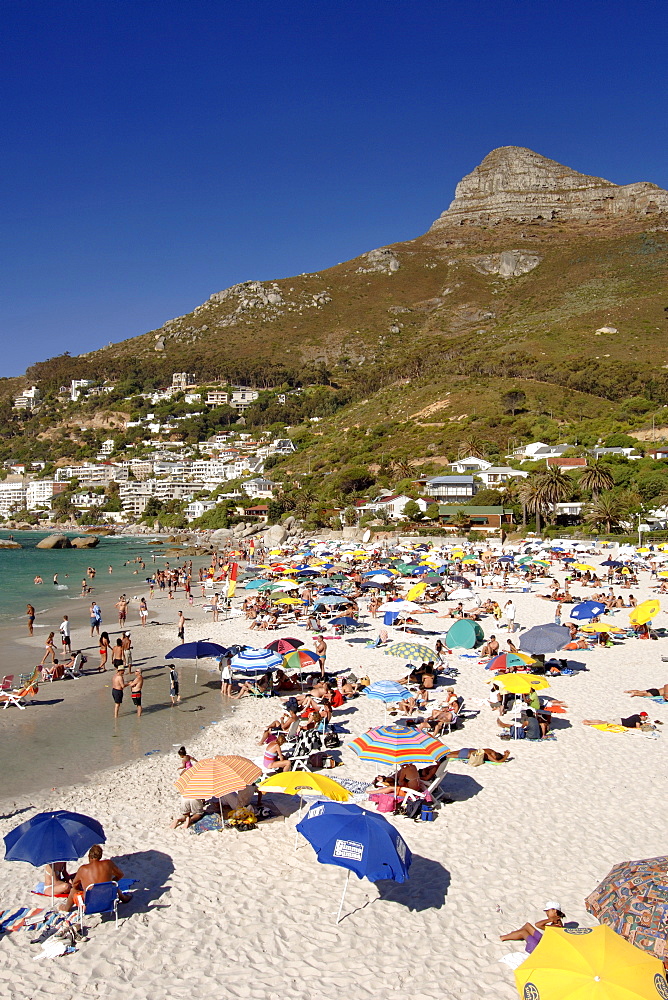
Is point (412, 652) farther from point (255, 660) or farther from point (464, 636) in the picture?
point (255, 660)

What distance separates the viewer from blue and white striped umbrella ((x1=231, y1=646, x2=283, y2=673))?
47.1 feet

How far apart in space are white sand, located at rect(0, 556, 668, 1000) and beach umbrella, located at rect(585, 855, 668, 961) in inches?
23.4

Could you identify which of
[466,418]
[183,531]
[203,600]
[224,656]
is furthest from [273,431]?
[224,656]

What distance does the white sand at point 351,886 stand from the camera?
5.45m

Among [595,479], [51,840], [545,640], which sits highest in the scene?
[595,479]

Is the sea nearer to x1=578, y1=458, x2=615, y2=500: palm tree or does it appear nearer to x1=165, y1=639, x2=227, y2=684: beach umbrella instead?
x1=165, y1=639, x2=227, y2=684: beach umbrella

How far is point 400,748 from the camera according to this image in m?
8.80

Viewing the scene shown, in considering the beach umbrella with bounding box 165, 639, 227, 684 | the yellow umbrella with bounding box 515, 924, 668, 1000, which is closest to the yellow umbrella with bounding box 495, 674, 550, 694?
the beach umbrella with bounding box 165, 639, 227, 684

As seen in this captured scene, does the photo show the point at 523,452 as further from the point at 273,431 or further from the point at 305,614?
the point at 273,431

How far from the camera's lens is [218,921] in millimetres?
6215

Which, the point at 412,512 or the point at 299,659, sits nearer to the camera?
the point at 299,659

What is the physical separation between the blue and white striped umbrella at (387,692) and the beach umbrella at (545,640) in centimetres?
353

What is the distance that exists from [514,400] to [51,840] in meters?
80.0

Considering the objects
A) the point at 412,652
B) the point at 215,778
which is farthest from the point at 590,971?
the point at 412,652
